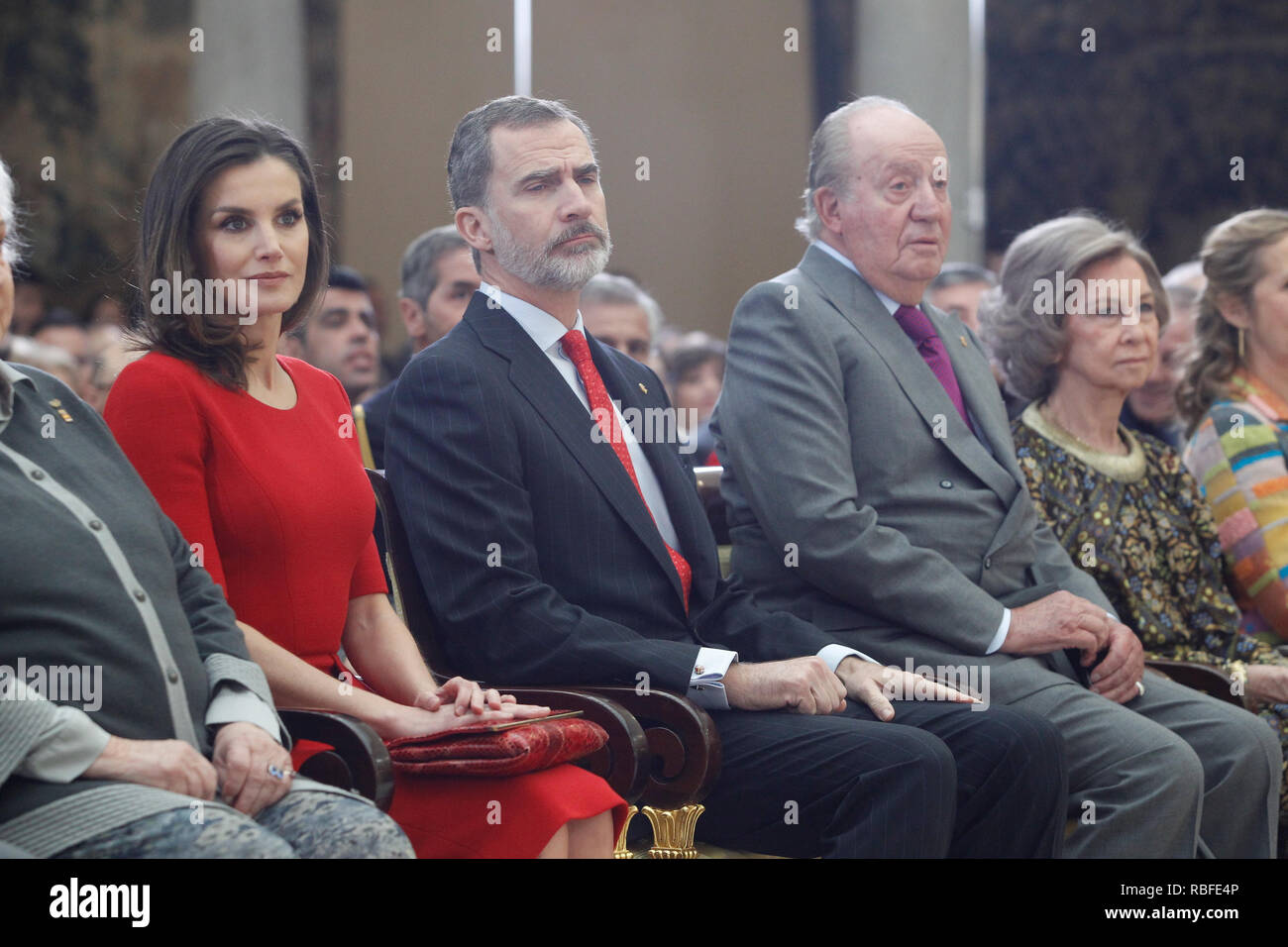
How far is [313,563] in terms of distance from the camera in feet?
8.34

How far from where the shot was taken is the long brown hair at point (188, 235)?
8.22 ft

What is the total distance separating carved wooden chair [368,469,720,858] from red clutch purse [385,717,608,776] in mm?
87

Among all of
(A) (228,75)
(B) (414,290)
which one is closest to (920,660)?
(B) (414,290)

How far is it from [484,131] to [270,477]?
3.14 ft

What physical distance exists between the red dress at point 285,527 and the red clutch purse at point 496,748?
5cm

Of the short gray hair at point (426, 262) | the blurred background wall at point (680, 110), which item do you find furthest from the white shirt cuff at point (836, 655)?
the blurred background wall at point (680, 110)

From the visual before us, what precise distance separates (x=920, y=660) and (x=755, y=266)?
914cm

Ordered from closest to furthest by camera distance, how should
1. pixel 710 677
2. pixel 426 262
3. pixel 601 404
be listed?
pixel 710 677 < pixel 601 404 < pixel 426 262

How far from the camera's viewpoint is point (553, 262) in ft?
9.83

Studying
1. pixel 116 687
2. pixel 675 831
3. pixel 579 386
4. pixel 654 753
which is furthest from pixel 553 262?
pixel 116 687

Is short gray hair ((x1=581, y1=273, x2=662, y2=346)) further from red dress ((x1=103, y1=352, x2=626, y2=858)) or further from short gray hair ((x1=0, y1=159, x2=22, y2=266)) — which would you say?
short gray hair ((x1=0, y1=159, x2=22, y2=266))

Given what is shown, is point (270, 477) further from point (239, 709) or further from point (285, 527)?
point (239, 709)

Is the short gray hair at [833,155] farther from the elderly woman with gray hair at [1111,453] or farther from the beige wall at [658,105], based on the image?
the beige wall at [658,105]

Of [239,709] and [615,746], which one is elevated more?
[239,709]
